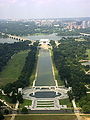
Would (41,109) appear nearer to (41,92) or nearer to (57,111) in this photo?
(57,111)

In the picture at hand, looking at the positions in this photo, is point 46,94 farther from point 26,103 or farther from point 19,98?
point 19,98

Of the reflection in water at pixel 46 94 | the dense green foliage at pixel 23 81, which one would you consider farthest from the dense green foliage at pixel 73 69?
the dense green foliage at pixel 23 81

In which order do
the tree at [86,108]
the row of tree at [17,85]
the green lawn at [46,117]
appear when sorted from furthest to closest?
the row of tree at [17,85] → the tree at [86,108] → the green lawn at [46,117]

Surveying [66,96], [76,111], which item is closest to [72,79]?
[66,96]

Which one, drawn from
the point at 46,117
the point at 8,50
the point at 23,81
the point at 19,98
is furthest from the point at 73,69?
the point at 8,50

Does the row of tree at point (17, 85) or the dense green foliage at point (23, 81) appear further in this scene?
the dense green foliage at point (23, 81)

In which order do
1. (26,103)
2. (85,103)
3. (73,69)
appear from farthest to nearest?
1. (73,69)
2. (26,103)
3. (85,103)

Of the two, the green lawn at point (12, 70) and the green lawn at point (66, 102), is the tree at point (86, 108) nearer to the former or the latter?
the green lawn at point (66, 102)
